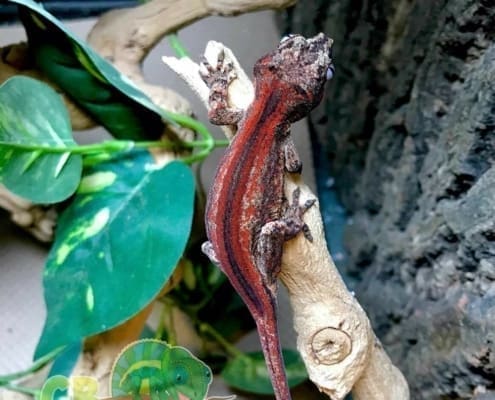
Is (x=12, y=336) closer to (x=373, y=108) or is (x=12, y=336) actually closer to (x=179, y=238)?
→ (x=179, y=238)

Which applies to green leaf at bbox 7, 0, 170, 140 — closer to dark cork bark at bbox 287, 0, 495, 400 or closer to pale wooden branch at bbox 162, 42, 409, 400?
pale wooden branch at bbox 162, 42, 409, 400

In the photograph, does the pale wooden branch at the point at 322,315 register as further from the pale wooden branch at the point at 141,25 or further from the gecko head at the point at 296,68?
the pale wooden branch at the point at 141,25

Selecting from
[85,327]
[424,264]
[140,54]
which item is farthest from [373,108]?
[85,327]

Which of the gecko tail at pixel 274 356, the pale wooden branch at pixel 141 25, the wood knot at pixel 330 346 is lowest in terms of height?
the gecko tail at pixel 274 356

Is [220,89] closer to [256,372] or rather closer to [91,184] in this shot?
[91,184]

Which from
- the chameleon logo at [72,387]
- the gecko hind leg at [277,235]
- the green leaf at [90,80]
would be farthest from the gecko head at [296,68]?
the chameleon logo at [72,387]

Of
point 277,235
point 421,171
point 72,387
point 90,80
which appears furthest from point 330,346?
point 90,80
